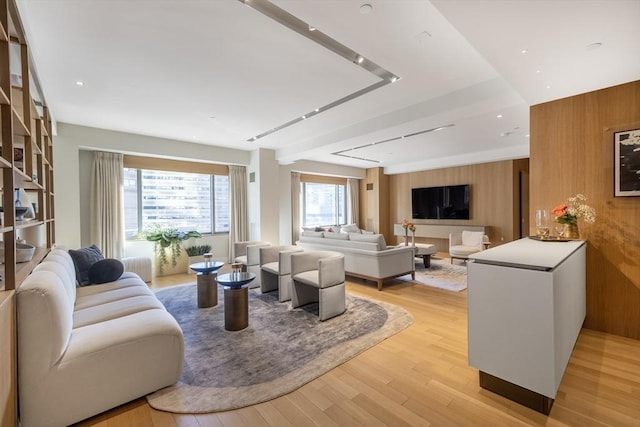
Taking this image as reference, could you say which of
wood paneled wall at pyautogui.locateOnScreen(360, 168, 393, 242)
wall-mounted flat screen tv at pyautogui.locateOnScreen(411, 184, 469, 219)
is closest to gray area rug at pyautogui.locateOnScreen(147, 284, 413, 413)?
wall-mounted flat screen tv at pyautogui.locateOnScreen(411, 184, 469, 219)

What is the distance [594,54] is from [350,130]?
3304mm

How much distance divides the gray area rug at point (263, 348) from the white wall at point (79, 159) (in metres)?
2.62

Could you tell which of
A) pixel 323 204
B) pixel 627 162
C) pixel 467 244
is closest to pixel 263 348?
pixel 627 162

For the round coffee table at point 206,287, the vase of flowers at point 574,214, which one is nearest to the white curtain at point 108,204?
the round coffee table at point 206,287

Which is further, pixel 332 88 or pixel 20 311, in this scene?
pixel 332 88

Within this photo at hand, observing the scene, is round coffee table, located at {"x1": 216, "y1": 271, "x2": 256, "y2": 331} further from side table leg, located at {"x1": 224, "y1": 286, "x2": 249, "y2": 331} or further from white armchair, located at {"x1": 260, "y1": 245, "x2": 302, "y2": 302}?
white armchair, located at {"x1": 260, "y1": 245, "x2": 302, "y2": 302}

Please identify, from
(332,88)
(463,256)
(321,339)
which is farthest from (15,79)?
(463,256)

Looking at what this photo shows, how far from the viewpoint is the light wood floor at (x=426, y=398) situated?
5.70 feet

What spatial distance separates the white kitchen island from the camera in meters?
1.70

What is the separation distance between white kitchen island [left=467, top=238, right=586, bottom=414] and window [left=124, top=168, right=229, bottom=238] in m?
6.30

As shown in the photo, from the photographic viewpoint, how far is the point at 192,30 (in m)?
2.33

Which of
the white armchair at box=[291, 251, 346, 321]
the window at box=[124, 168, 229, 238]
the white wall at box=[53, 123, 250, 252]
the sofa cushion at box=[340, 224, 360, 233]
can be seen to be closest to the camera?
the white armchair at box=[291, 251, 346, 321]

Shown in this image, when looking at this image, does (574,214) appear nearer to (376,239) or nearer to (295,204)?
(376,239)

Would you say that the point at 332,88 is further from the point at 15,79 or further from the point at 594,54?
the point at 15,79
